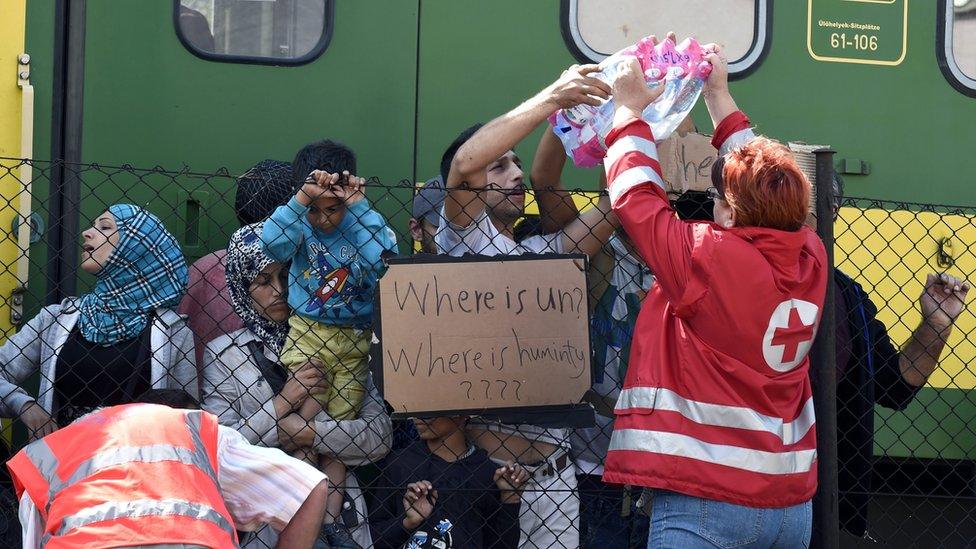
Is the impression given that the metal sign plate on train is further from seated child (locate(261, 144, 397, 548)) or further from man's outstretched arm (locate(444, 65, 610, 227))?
seated child (locate(261, 144, 397, 548))

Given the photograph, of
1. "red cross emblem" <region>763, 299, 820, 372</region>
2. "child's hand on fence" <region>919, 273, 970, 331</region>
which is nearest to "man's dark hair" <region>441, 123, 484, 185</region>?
"red cross emblem" <region>763, 299, 820, 372</region>

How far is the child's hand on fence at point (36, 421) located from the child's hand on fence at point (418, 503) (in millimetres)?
1030

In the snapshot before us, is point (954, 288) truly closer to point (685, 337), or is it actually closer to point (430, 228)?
point (685, 337)

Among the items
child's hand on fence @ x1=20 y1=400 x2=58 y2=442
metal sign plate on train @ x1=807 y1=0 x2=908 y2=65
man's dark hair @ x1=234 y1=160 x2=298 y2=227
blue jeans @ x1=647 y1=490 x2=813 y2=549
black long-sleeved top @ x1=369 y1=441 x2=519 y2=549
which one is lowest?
black long-sleeved top @ x1=369 y1=441 x2=519 y2=549

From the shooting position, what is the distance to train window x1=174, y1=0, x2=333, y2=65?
399cm

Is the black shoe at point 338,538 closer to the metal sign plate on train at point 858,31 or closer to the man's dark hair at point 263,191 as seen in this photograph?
the man's dark hair at point 263,191

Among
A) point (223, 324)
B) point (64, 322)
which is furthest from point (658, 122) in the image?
point (64, 322)

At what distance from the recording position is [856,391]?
372 centimetres

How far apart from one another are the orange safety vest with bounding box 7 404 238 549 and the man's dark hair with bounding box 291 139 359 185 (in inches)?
43.5

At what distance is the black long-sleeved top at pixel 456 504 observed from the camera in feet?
11.7

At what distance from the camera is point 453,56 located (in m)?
4.13

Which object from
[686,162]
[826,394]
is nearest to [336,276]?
[686,162]

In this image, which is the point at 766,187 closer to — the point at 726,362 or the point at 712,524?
the point at 726,362

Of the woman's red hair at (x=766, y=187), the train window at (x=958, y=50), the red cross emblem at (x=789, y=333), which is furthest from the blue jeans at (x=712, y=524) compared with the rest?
the train window at (x=958, y=50)
